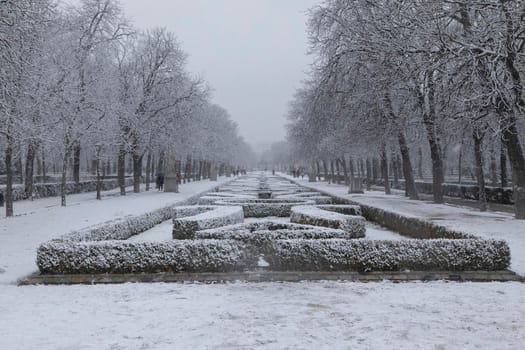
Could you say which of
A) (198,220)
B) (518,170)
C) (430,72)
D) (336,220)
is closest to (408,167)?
(518,170)

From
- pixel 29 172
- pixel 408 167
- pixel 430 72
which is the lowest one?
pixel 29 172

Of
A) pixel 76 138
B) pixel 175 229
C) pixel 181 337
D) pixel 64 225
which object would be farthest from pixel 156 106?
pixel 181 337

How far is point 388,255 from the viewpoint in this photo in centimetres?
809

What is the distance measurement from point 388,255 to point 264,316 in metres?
3.36

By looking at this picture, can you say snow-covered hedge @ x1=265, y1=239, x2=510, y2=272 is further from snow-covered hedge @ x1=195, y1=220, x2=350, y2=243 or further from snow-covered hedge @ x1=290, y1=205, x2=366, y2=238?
snow-covered hedge @ x1=290, y1=205, x2=366, y2=238

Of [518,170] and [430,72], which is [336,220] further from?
[518,170]

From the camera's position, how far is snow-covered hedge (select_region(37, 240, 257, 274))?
7.98 meters

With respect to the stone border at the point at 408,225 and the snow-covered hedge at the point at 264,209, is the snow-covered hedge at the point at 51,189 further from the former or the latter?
the stone border at the point at 408,225

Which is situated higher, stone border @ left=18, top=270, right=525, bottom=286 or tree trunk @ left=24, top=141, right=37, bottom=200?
tree trunk @ left=24, top=141, right=37, bottom=200

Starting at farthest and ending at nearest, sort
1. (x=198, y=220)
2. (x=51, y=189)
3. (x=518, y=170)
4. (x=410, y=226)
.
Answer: (x=51, y=189) → (x=518, y=170) → (x=410, y=226) → (x=198, y=220)

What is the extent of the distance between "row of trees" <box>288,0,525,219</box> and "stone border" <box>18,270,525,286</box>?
5860 millimetres

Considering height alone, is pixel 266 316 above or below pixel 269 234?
below

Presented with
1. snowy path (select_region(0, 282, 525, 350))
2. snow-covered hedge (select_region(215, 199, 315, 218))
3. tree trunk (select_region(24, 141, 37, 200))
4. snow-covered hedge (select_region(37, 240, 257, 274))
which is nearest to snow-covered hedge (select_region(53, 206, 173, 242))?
snow-covered hedge (select_region(37, 240, 257, 274))

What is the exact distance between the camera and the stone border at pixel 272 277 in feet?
25.3
